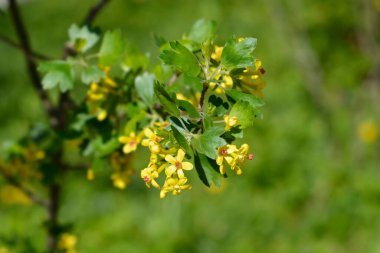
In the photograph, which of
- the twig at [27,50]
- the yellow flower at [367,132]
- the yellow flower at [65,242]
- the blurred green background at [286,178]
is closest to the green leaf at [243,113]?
the twig at [27,50]

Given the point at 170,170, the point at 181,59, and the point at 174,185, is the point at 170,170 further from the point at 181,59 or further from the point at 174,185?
the point at 181,59

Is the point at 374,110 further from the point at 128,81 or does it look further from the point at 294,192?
the point at 128,81

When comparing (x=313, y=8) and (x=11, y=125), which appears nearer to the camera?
(x=11, y=125)

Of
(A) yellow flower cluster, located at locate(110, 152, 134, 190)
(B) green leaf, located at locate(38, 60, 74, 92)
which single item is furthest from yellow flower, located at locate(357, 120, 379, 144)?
(B) green leaf, located at locate(38, 60, 74, 92)

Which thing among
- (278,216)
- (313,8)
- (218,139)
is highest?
(218,139)

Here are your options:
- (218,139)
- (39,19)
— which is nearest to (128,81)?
(218,139)

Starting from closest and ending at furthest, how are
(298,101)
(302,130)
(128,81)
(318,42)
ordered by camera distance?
1. (128,81)
2. (302,130)
3. (298,101)
4. (318,42)
